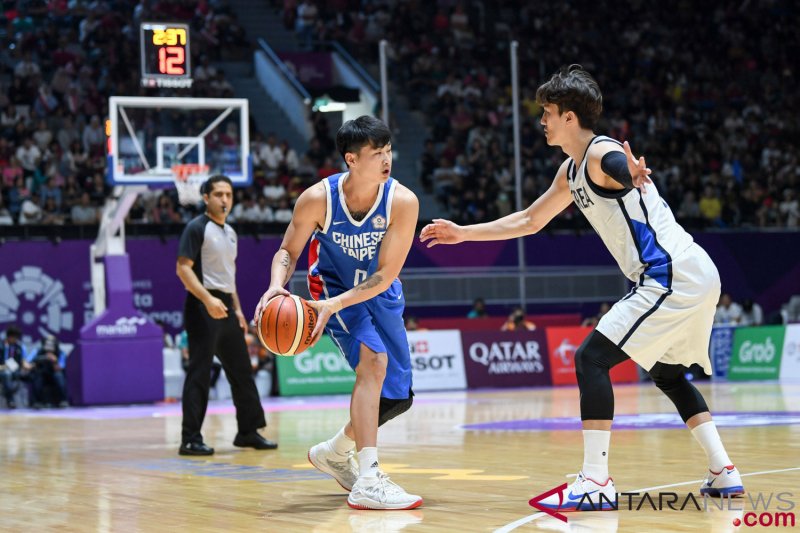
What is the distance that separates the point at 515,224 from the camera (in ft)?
21.2

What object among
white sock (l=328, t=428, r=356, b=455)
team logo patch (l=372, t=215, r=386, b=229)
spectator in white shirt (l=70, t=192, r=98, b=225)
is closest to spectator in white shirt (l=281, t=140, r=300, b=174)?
spectator in white shirt (l=70, t=192, r=98, b=225)

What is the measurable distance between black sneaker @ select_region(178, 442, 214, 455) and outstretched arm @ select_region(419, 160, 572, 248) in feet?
11.4

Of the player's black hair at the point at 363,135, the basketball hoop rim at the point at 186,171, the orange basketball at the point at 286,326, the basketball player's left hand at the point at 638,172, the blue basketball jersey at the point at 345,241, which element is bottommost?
the orange basketball at the point at 286,326

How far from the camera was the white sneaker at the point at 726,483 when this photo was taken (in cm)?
580

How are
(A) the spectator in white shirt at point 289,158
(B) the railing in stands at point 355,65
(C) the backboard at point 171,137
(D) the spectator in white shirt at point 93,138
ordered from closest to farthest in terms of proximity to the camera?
(C) the backboard at point 171,137
(D) the spectator in white shirt at point 93,138
(A) the spectator in white shirt at point 289,158
(B) the railing in stands at point 355,65

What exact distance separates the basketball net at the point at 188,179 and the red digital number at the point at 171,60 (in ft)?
4.28

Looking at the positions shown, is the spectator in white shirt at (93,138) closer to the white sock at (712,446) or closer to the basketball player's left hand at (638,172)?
the white sock at (712,446)

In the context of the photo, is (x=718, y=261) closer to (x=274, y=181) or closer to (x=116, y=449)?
A: (x=274, y=181)

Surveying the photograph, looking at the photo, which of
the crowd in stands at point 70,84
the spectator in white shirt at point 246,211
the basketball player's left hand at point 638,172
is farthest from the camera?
the spectator in white shirt at point 246,211

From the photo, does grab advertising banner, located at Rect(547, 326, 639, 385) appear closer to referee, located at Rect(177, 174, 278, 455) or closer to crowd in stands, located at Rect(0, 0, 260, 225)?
crowd in stands, located at Rect(0, 0, 260, 225)

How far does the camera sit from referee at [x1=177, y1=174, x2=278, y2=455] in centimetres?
940

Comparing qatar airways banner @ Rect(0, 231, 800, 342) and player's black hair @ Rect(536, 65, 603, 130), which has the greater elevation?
player's black hair @ Rect(536, 65, 603, 130)

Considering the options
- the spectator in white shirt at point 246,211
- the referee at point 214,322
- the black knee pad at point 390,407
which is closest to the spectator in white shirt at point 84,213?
the spectator in white shirt at point 246,211

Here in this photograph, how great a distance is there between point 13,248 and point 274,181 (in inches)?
200
